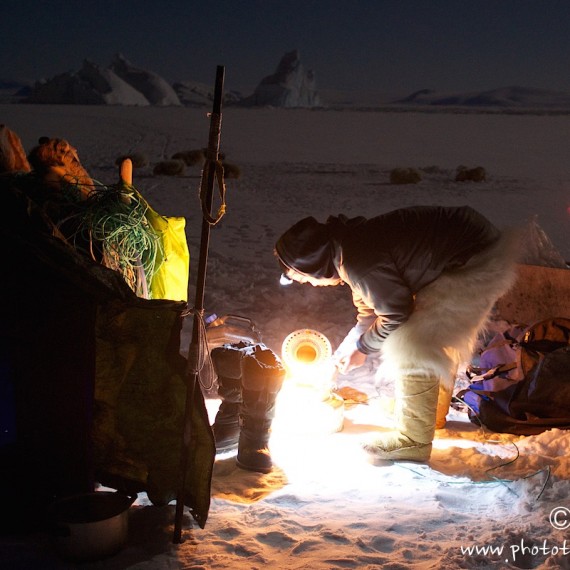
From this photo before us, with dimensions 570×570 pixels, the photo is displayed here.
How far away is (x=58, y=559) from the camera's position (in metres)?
2.60

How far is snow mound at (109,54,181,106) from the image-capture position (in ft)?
197

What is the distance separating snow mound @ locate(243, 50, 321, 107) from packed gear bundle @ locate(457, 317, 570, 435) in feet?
187

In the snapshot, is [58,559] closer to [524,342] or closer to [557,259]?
[524,342]

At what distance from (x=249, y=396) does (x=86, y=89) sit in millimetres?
49767

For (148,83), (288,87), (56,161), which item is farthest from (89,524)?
(288,87)

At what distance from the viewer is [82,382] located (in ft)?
8.93

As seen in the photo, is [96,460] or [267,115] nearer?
[96,460]

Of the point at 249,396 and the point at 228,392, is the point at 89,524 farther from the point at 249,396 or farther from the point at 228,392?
the point at 228,392

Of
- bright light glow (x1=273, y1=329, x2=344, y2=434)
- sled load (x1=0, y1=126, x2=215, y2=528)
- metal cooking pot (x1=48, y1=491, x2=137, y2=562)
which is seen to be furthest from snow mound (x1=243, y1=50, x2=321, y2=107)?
metal cooking pot (x1=48, y1=491, x2=137, y2=562)

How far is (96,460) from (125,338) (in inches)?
23.1

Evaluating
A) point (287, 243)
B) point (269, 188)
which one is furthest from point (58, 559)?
point (269, 188)

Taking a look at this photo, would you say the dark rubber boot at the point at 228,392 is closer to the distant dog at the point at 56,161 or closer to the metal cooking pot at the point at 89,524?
the metal cooking pot at the point at 89,524

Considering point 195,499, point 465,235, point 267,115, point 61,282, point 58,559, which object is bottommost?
point 58,559

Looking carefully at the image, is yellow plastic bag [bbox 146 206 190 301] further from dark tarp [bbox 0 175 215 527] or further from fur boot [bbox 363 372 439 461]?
fur boot [bbox 363 372 439 461]
